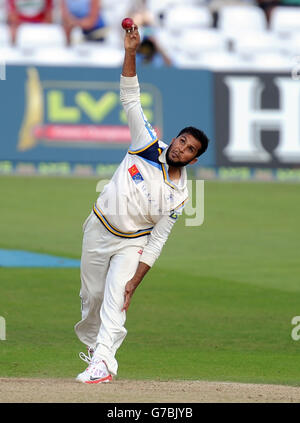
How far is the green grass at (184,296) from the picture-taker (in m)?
8.99

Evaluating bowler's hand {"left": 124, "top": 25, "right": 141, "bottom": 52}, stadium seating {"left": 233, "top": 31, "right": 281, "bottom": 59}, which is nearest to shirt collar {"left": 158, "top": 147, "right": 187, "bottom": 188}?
bowler's hand {"left": 124, "top": 25, "right": 141, "bottom": 52}

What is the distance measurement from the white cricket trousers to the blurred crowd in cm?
1352

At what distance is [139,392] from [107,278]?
1056mm

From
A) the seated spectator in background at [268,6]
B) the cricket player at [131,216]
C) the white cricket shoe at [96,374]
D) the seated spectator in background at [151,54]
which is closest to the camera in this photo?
the white cricket shoe at [96,374]

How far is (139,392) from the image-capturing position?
7141 mm

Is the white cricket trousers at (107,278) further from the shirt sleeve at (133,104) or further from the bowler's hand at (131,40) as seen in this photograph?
the bowler's hand at (131,40)

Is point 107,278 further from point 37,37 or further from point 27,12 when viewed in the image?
point 27,12

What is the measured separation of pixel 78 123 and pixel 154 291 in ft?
27.5

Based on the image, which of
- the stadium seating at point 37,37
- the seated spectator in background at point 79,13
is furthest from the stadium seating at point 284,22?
the stadium seating at point 37,37

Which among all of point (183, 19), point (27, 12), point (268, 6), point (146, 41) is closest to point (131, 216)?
point (146, 41)

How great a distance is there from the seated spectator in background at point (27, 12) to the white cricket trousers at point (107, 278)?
47.6ft

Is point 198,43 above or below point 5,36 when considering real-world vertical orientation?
below
